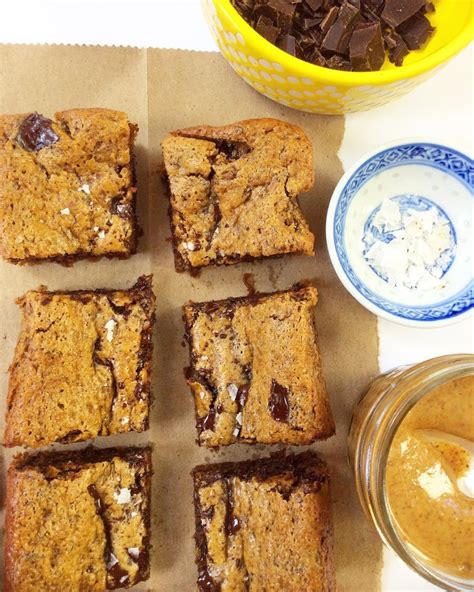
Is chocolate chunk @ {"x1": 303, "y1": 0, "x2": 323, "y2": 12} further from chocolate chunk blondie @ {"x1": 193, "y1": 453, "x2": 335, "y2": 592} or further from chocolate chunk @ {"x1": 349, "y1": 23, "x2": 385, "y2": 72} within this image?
chocolate chunk blondie @ {"x1": 193, "y1": 453, "x2": 335, "y2": 592}

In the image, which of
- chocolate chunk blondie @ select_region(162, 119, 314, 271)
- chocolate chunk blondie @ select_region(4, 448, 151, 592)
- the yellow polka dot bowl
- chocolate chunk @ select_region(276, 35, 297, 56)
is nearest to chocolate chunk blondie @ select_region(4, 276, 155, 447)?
chocolate chunk blondie @ select_region(4, 448, 151, 592)

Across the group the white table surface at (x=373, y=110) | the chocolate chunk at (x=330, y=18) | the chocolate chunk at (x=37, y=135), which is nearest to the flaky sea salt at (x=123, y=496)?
the white table surface at (x=373, y=110)

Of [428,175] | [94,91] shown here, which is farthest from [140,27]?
[428,175]

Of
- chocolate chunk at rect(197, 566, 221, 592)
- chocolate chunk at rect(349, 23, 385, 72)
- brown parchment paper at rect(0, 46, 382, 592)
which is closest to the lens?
chocolate chunk at rect(349, 23, 385, 72)

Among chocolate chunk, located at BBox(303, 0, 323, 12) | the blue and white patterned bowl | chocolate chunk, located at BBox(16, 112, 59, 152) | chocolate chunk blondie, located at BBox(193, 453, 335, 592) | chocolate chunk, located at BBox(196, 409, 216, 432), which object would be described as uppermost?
chocolate chunk, located at BBox(303, 0, 323, 12)

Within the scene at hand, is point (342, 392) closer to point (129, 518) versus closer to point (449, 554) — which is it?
point (449, 554)

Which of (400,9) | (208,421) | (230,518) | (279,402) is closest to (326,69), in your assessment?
(400,9)

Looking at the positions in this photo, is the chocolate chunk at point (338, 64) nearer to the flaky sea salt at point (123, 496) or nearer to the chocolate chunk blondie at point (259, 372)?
the chocolate chunk blondie at point (259, 372)
